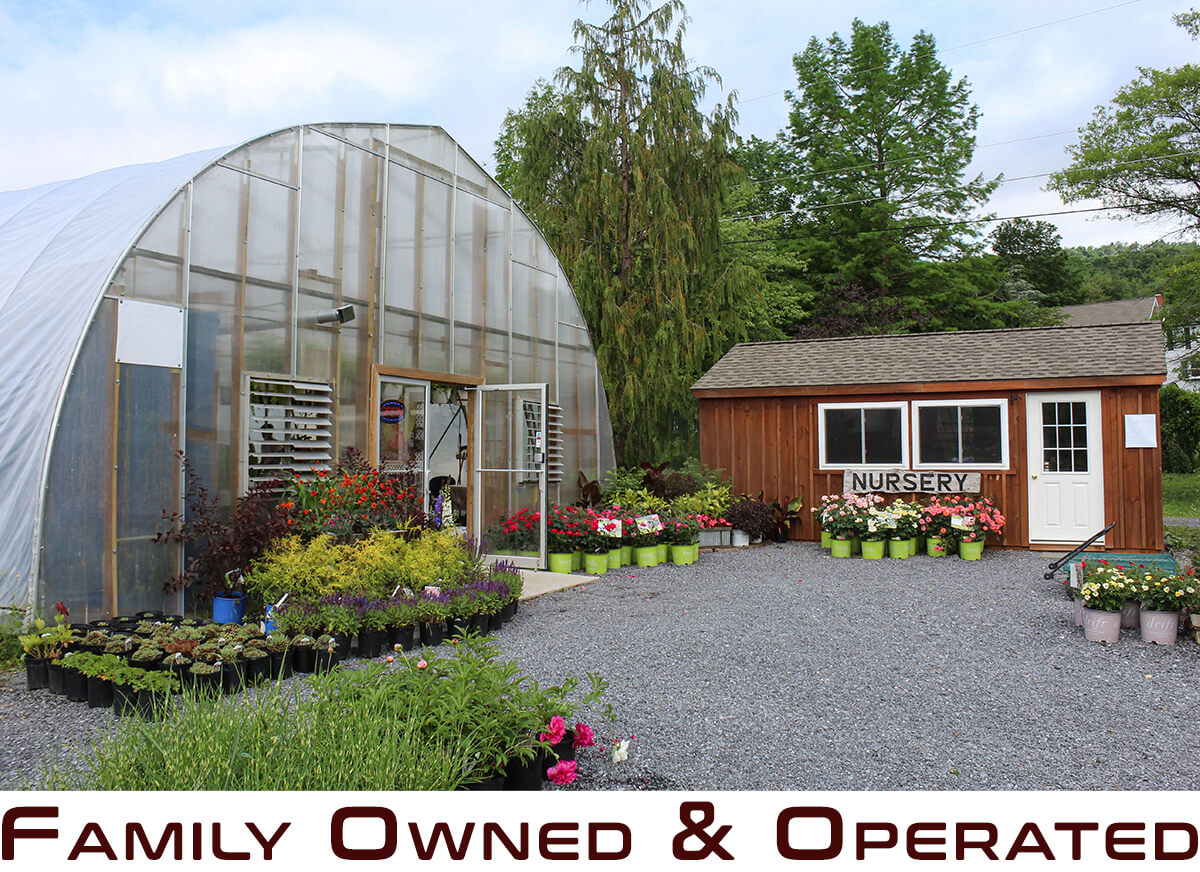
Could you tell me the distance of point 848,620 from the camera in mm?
6750

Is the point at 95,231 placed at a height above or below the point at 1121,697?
above

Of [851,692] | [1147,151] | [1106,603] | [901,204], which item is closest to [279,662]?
[851,692]

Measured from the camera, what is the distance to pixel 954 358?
38.3ft

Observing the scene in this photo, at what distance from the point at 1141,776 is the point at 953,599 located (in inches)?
168

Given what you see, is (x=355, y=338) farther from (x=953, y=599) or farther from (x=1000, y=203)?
(x=1000, y=203)

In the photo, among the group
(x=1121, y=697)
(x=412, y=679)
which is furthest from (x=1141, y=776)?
(x=412, y=679)

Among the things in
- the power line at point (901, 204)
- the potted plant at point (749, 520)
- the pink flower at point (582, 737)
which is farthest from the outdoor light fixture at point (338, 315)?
the power line at point (901, 204)

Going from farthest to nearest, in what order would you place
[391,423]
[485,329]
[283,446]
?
[485,329] → [391,423] → [283,446]

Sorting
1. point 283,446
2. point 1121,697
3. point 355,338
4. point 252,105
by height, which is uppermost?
point 252,105

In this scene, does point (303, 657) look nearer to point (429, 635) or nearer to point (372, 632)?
point (372, 632)

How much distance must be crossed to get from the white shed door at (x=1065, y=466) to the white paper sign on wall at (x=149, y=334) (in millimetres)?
9885

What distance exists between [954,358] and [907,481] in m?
1.97

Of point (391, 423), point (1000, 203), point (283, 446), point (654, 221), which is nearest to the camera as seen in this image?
point (283, 446)

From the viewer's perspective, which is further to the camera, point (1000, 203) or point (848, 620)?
point (1000, 203)
